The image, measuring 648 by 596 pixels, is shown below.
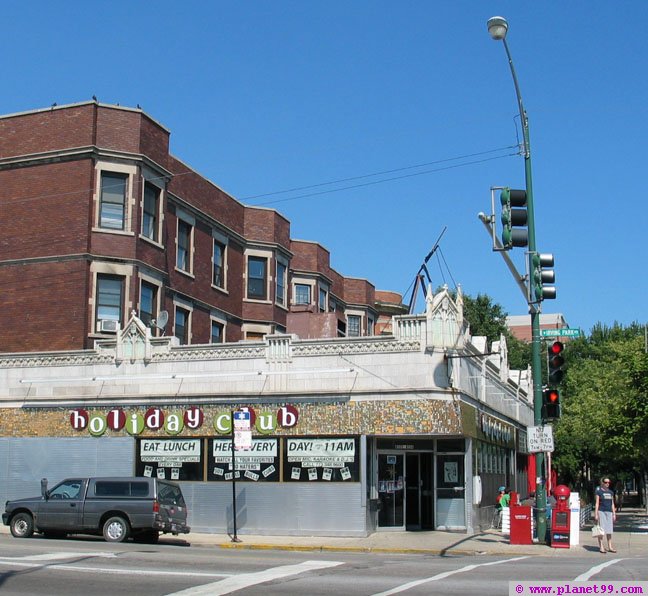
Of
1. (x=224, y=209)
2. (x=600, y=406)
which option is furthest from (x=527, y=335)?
(x=224, y=209)

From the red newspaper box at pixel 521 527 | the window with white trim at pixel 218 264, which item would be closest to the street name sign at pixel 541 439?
the red newspaper box at pixel 521 527

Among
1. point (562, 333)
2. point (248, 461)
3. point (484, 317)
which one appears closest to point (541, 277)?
point (562, 333)

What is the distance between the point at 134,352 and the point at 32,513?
21.4ft

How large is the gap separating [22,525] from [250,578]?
35.6 ft

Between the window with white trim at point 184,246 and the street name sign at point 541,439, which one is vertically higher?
the window with white trim at point 184,246

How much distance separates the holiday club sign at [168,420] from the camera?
26.3 meters

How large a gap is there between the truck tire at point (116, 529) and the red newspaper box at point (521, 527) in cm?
929

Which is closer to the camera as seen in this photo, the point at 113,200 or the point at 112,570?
the point at 112,570

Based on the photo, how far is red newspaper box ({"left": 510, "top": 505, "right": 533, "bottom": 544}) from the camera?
22.3 meters

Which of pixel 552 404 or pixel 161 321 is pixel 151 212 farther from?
pixel 552 404

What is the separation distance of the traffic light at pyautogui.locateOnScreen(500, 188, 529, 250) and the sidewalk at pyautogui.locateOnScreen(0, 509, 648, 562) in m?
6.84

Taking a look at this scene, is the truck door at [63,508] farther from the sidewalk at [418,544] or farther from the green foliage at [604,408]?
the green foliage at [604,408]

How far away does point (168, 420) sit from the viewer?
27.4m

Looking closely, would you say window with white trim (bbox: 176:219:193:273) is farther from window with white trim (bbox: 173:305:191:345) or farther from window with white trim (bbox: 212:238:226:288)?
window with white trim (bbox: 212:238:226:288)
